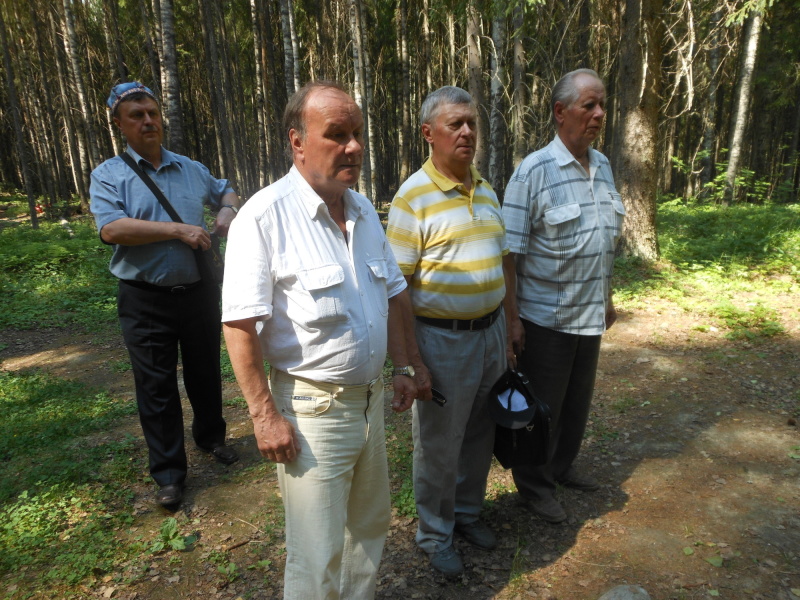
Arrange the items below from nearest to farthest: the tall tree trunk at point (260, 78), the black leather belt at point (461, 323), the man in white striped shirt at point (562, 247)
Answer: the black leather belt at point (461, 323), the man in white striped shirt at point (562, 247), the tall tree trunk at point (260, 78)

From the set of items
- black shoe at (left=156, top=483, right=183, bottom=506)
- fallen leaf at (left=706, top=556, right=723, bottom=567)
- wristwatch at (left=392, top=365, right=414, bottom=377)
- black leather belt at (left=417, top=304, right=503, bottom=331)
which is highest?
black leather belt at (left=417, top=304, right=503, bottom=331)

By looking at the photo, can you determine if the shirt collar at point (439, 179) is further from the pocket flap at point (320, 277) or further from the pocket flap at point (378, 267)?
the pocket flap at point (320, 277)

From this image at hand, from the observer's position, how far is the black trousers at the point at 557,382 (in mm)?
2855

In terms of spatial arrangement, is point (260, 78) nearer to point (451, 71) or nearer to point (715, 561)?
point (451, 71)

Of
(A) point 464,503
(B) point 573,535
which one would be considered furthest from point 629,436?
(A) point 464,503

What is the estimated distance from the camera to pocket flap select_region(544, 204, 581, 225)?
265cm

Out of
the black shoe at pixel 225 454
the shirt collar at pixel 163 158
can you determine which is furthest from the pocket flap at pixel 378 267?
the black shoe at pixel 225 454

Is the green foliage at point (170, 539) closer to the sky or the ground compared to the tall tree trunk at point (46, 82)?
closer to the ground

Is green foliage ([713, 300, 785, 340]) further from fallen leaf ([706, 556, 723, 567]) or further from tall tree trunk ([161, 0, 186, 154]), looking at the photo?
tall tree trunk ([161, 0, 186, 154])

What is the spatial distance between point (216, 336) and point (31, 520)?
55.9 inches

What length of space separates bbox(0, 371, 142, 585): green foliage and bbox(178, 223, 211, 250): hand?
1.63 metres

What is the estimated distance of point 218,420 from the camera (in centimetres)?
370

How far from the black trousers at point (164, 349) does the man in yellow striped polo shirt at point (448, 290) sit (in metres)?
1.48

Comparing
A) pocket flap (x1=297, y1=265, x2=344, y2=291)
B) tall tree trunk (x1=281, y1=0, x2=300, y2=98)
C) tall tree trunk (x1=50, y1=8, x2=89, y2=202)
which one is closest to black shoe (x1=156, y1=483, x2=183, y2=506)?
pocket flap (x1=297, y1=265, x2=344, y2=291)
